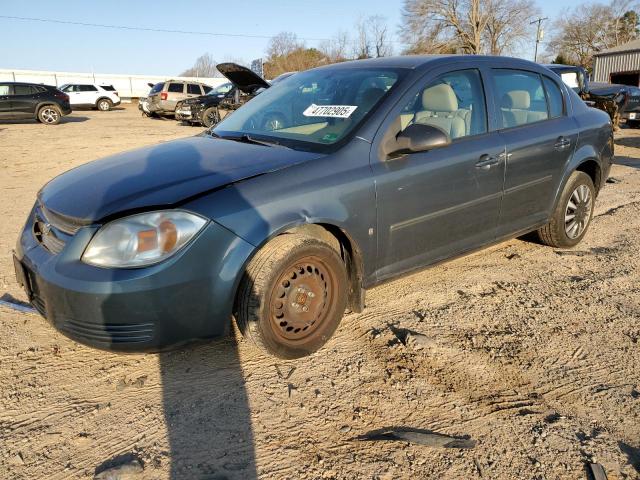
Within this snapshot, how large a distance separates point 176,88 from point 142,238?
21.0 meters

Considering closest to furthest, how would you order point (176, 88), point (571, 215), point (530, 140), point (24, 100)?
1. point (530, 140)
2. point (571, 215)
3. point (24, 100)
4. point (176, 88)

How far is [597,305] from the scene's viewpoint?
11.5 ft

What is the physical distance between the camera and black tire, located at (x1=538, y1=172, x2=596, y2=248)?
435 cm

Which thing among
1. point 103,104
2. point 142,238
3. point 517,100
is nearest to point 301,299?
point 142,238

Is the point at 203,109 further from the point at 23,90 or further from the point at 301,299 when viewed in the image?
the point at 301,299

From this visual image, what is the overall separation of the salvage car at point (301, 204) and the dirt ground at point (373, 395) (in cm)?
31

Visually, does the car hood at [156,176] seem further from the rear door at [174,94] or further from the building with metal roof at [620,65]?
the building with metal roof at [620,65]

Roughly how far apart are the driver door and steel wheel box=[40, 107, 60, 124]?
20.7 m

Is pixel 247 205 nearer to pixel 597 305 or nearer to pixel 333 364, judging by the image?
pixel 333 364

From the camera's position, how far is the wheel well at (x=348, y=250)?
2.83 metres

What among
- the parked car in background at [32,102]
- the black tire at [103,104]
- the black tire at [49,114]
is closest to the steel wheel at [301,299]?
the parked car in background at [32,102]

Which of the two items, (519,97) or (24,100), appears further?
(24,100)

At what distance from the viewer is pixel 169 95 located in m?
21.4

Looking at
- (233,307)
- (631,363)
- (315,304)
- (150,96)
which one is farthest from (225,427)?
(150,96)
